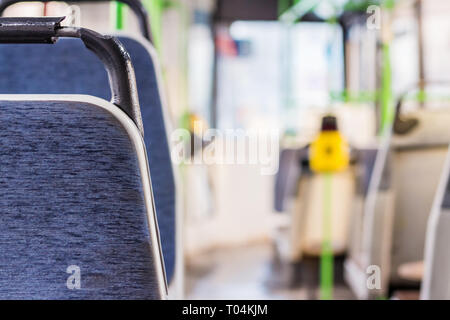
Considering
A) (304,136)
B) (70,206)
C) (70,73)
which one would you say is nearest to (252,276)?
(304,136)

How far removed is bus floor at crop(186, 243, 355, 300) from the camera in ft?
9.07

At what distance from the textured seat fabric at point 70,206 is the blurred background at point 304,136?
2.45ft

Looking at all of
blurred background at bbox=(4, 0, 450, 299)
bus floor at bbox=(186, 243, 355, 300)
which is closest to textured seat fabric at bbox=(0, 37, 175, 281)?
blurred background at bbox=(4, 0, 450, 299)

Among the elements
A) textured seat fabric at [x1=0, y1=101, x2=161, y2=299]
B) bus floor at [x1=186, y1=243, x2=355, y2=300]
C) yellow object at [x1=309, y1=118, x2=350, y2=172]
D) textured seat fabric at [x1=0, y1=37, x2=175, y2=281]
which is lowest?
bus floor at [x1=186, y1=243, x2=355, y2=300]

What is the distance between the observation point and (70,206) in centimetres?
44

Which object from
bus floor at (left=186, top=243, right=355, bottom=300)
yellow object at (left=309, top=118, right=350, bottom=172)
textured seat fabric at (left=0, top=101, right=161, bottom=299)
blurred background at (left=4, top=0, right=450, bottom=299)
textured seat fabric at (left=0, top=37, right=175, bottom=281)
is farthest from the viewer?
bus floor at (left=186, top=243, right=355, bottom=300)

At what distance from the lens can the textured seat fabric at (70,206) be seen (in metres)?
0.43

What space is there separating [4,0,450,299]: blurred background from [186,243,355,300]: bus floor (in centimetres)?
1

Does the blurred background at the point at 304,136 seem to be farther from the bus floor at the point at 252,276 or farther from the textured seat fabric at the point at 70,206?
the textured seat fabric at the point at 70,206

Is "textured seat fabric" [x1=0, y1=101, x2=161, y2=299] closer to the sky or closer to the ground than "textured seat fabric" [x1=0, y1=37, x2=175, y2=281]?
closer to the ground

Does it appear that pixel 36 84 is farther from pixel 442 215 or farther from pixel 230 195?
pixel 230 195

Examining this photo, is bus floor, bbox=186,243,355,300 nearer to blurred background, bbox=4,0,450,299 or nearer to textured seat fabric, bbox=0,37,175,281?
blurred background, bbox=4,0,450,299

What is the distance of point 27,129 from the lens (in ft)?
1.40

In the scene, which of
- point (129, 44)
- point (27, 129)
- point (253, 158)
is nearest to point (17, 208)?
point (27, 129)
